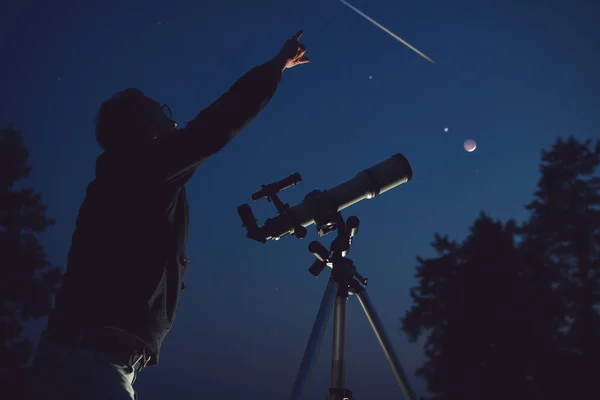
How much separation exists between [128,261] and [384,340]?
183 cm

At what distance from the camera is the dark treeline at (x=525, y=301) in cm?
1558

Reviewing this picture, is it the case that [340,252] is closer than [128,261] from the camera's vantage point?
No

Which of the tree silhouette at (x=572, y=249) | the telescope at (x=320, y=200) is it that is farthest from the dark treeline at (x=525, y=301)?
the telescope at (x=320, y=200)

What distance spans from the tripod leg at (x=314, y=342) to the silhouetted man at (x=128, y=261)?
853 millimetres

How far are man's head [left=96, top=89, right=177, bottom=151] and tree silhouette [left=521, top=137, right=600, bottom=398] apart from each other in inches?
719

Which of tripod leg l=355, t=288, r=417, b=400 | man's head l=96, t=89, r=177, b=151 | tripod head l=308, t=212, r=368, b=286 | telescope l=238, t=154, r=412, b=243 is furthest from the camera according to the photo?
telescope l=238, t=154, r=412, b=243

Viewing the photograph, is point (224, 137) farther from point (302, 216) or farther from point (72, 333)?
point (302, 216)

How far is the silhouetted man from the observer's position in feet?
5.64

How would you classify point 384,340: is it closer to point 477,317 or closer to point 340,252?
point 340,252

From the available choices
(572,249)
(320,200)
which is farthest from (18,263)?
(572,249)

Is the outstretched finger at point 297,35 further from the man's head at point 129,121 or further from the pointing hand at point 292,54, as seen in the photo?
the man's head at point 129,121

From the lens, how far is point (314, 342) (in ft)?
8.35

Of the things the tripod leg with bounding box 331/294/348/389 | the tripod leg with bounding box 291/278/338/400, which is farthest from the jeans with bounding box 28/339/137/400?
the tripod leg with bounding box 331/294/348/389

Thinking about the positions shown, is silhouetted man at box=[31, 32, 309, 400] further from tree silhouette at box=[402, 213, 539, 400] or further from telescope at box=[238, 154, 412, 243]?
tree silhouette at box=[402, 213, 539, 400]
